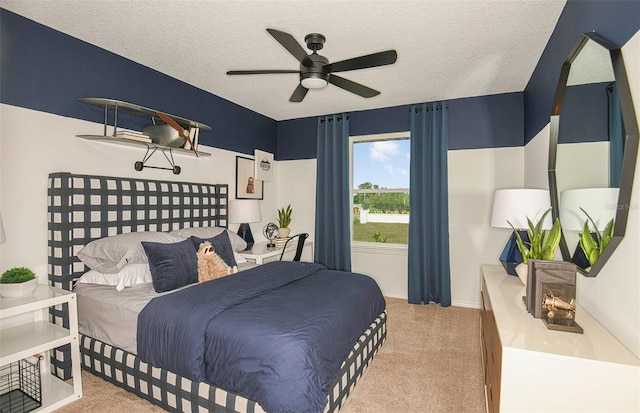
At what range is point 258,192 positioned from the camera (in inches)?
191

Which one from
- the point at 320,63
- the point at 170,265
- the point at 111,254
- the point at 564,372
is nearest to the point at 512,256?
the point at 564,372

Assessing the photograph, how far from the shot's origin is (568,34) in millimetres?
2139

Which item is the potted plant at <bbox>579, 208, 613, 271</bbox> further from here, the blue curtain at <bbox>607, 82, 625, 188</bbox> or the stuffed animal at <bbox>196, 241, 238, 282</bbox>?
the stuffed animal at <bbox>196, 241, 238, 282</bbox>

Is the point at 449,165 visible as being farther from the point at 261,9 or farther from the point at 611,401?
the point at 611,401

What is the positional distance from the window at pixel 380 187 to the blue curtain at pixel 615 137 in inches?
117

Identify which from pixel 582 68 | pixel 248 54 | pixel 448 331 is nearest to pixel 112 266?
pixel 248 54

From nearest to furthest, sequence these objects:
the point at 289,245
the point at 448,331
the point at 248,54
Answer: the point at 248,54, the point at 448,331, the point at 289,245

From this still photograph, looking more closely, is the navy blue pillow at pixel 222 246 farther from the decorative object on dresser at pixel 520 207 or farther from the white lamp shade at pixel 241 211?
the decorative object on dresser at pixel 520 207

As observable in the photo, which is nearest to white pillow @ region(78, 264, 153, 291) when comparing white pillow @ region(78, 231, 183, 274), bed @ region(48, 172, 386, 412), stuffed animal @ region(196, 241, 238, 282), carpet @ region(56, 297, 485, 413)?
white pillow @ region(78, 231, 183, 274)

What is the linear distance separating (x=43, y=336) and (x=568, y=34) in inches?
158

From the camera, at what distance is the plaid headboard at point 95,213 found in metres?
2.45

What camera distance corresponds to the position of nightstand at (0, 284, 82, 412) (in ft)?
6.27

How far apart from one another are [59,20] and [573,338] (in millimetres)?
3773

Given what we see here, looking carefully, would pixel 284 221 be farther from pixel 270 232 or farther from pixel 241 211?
pixel 241 211
